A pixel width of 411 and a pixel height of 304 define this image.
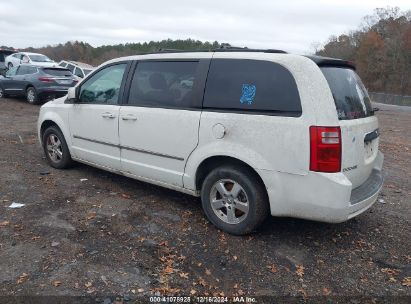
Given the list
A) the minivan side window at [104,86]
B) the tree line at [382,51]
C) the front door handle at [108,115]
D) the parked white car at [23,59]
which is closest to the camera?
the front door handle at [108,115]

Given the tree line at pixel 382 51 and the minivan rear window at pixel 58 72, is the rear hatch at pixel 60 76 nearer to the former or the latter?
the minivan rear window at pixel 58 72

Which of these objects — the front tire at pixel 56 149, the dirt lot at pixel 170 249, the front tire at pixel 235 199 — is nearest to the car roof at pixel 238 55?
the front tire at pixel 235 199

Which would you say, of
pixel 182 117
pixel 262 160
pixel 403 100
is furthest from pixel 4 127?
pixel 403 100

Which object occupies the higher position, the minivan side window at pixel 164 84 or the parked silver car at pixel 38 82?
the minivan side window at pixel 164 84

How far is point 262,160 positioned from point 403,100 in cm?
3432

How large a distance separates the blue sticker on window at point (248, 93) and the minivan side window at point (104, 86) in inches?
74.2

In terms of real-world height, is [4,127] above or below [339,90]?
below

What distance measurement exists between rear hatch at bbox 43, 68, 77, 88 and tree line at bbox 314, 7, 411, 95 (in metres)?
41.8

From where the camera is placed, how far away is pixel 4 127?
32.8ft

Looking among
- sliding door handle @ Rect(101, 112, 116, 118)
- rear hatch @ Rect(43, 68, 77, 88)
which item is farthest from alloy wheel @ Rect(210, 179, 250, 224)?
rear hatch @ Rect(43, 68, 77, 88)

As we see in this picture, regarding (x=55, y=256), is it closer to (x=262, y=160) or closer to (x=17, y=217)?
(x=17, y=217)

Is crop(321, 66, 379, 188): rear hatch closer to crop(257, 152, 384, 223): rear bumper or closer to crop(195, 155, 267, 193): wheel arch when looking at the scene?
crop(257, 152, 384, 223): rear bumper

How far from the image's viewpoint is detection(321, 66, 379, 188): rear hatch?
144 inches

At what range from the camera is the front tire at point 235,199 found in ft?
12.8
